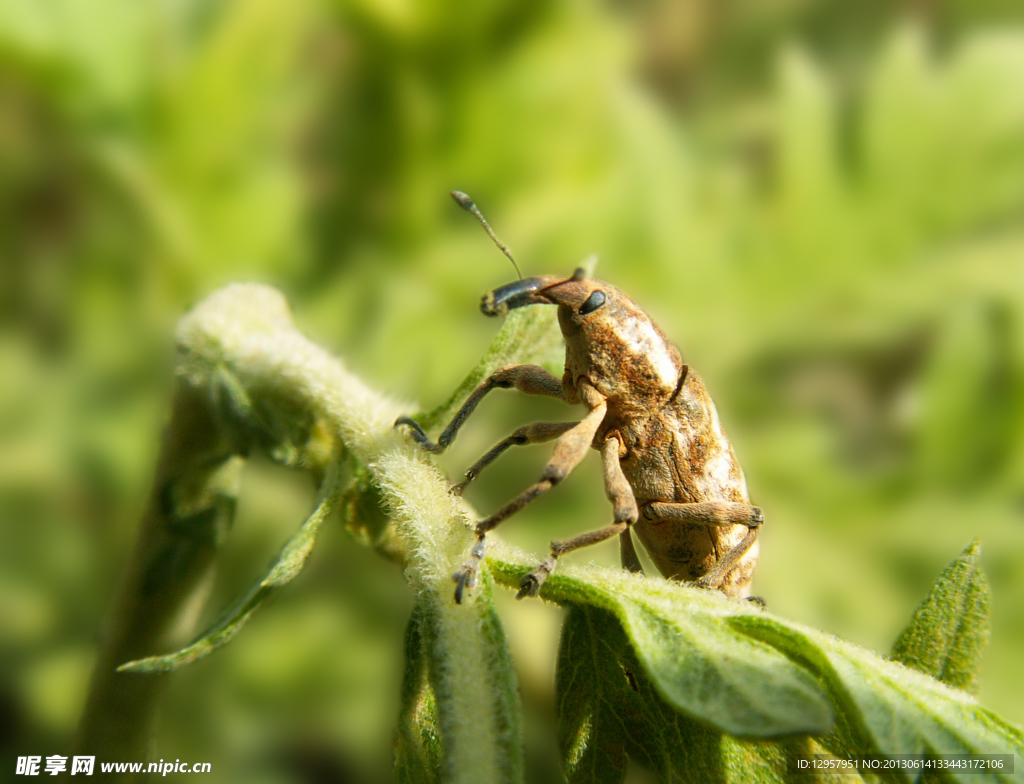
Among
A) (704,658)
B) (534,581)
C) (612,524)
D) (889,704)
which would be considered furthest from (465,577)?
(612,524)

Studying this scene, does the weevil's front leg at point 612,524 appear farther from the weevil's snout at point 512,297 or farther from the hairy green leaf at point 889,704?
the weevil's snout at point 512,297

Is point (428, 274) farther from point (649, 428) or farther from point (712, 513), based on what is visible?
point (712, 513)

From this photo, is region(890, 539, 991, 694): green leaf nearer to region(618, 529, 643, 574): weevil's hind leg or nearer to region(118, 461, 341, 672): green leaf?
region(618, 529, 643, 574): weevil's hind leg

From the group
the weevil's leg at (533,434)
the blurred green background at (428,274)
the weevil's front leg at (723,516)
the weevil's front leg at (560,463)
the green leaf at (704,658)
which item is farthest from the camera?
the blurred green background at (428,274)

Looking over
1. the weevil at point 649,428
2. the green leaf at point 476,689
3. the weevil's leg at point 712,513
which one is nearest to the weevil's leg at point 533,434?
the weevil at point 649,428

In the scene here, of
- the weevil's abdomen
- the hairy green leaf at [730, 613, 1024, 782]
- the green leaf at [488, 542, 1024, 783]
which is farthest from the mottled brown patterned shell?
the hairy green leaf at [730, 613, 1024, 782]
